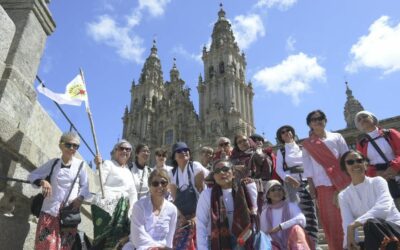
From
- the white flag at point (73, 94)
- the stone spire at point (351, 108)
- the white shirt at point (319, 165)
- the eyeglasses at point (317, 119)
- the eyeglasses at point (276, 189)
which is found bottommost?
the eyeglasses at point (276, 189)

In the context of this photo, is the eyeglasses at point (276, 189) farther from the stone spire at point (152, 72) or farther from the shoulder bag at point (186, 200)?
the stone spire at point (152, 72)

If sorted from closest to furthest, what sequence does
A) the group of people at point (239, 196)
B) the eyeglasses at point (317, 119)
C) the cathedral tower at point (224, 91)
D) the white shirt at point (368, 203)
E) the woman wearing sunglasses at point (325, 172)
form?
1. the white shirt at point (368, 203)
2. the group of people at point (239, 196)
3. the woman wearing sunglasses at point (325, 172)
4. the eyeglasses at point (317, 119)
5. the cathedral tower at point (224, 91)

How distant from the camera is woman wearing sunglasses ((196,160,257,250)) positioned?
3055mm

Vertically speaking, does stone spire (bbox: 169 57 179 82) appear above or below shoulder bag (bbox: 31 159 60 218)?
above

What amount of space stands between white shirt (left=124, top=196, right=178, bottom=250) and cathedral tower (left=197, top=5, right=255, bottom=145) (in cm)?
3183

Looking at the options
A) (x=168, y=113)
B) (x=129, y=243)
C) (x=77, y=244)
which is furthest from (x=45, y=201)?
(x=168, y=113)

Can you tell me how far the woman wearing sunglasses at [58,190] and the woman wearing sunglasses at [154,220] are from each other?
2.37ft

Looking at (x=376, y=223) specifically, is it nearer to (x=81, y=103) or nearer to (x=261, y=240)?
(x=261, y=240)

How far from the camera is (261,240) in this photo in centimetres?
312

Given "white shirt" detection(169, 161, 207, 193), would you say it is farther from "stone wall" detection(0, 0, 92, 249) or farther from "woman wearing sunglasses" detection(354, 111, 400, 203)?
"woman wearing sunglasses" detection(354, 111, 400, 203)

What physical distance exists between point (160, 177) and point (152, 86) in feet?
152

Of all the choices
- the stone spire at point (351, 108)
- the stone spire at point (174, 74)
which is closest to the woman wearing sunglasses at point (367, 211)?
the stone spire at point (351, 108)

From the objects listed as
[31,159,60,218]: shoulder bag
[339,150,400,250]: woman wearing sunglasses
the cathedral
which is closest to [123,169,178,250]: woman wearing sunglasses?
[31,159,60,218]: shoulder bag

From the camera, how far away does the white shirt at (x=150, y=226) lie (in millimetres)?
3139
